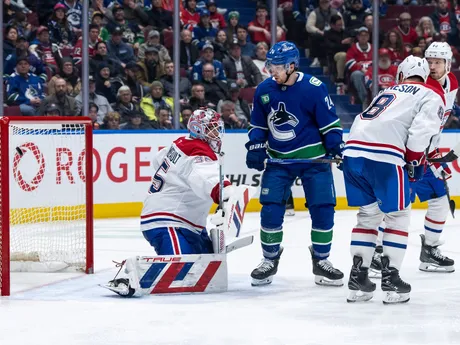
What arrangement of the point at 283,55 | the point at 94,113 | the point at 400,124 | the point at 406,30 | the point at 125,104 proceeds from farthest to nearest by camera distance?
the point at 406,30 → the point at 125,104 → the point at 94,113 → the point at 283,55 → the point at 400,124

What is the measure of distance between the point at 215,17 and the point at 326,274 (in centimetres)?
554

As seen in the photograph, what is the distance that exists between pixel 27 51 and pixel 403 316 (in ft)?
18.4

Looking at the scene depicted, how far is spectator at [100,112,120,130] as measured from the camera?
9539 millimetres

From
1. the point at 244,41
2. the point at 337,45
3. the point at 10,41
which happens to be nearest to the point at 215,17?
the point at 244,41

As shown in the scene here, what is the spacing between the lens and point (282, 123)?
5.59 meters

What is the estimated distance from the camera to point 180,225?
5.37 m

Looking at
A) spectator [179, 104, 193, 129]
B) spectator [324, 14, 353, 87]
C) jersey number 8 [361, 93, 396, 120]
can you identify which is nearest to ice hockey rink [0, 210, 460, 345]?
jersey number 8 [361, 93, 396, 120]

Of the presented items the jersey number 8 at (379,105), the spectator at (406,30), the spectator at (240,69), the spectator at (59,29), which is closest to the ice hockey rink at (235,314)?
the jersey number 8 at (379,105)

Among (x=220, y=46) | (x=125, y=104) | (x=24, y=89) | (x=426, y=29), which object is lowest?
(x=125, y=104)

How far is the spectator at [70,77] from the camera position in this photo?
9336 millimetres

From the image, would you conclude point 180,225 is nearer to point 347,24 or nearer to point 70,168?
point 70,168

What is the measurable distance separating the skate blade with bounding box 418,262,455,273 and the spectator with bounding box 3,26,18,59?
4494 mm

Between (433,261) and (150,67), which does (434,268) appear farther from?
(150,67)

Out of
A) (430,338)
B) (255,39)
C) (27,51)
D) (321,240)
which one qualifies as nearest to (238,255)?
(321,240)
